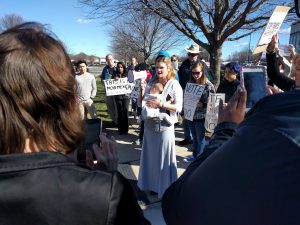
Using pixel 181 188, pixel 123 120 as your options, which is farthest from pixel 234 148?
pixel 123 120

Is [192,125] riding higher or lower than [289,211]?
lower

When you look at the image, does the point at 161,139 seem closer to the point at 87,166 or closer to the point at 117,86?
the point at 87,166

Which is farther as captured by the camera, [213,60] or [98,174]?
[213,60]

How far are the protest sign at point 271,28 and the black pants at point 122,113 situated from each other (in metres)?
4.89

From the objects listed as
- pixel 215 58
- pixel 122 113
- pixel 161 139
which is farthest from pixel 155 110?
pixel 215 58

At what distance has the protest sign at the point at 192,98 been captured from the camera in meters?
4.49

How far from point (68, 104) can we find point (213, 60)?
837 cm

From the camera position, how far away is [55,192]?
850 mm

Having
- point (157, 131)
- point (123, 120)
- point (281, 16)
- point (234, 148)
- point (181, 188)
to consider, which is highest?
point (281, 16)

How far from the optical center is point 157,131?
12.4 ft

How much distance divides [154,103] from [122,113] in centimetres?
388

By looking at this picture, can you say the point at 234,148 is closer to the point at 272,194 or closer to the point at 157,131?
the point at 272,194

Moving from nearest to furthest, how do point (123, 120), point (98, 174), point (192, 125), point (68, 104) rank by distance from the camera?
point (98, 174) → point (68, 104) → point (192, 125) → point (123, 120)

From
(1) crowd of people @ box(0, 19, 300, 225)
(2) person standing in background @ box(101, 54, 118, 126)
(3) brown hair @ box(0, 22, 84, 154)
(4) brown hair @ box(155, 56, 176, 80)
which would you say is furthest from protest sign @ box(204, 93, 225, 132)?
(2) person standing in background @ box(101, 54, 118, 126)
